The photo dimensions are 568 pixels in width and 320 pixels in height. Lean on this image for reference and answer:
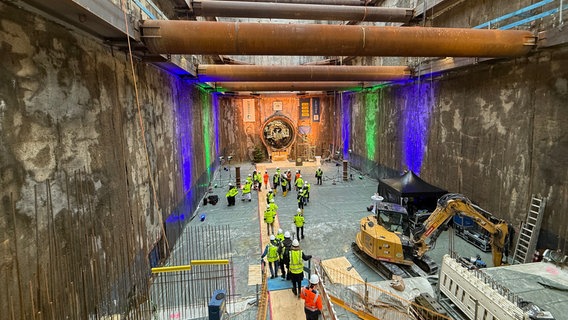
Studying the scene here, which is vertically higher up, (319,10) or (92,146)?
(319,10)

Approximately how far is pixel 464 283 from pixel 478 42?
237 inches

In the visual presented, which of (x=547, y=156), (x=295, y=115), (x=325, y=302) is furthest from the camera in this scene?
(x=295, y=115)

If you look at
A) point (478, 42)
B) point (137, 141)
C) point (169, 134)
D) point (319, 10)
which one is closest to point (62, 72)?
point (137, 141)

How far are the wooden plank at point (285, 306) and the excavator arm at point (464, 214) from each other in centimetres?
435

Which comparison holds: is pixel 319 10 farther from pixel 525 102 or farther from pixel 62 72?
pixel 62 72

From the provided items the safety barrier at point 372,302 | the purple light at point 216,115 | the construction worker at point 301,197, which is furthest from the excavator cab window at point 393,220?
the purple light at point 216,115

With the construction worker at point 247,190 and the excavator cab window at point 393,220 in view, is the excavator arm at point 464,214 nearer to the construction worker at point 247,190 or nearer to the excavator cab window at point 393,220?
the excavator cab window at point 393,220

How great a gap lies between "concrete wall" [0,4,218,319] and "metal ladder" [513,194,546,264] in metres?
10.2

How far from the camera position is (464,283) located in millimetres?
6273

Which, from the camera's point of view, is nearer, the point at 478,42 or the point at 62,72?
the point at 62,72

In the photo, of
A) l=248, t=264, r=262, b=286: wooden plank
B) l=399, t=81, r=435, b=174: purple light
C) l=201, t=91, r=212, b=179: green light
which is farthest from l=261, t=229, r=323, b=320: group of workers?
l=201, t=91, r=212, b=179: green light

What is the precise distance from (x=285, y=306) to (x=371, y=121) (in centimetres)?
1664

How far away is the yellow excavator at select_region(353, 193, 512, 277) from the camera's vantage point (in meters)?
8.02

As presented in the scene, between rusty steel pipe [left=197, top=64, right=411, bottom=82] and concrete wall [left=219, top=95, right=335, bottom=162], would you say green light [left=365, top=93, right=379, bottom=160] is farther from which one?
concrete wall [left=219, top=95, right=335, bottom=162]
